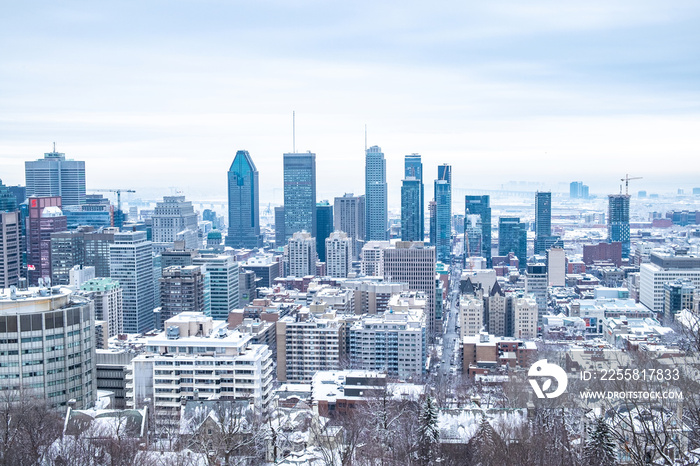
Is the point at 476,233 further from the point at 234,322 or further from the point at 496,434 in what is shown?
the point at 496,434

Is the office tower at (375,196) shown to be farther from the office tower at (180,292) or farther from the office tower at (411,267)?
the office tower at (180,292)

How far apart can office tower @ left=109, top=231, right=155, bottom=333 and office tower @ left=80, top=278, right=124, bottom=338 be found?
1376 millimetres

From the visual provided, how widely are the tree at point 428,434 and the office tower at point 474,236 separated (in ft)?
138

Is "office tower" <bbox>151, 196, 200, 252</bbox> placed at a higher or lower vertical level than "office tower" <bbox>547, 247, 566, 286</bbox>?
higher

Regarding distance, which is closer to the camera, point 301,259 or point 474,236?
point 301,259

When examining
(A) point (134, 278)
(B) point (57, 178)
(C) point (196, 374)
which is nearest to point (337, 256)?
(A) point (134, 278)

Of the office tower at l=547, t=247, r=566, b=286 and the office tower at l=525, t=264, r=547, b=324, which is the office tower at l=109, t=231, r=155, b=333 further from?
the office tower at l=547, t=247, r=566, b=286

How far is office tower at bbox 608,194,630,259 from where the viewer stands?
47469 millimetres

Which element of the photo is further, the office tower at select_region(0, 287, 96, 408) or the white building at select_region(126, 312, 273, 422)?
the white building at select_region(126, 312, 273, 422)

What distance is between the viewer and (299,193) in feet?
179

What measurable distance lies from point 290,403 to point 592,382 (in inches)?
196

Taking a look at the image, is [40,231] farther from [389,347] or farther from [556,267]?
[556,267]

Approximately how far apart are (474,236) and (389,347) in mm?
33058

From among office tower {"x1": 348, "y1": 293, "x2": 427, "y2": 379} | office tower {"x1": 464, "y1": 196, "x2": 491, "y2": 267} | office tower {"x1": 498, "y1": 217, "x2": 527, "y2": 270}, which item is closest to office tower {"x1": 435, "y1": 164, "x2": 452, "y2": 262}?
office tower {"x1": 464, "y1": 196, "x2": 491, "y2": 267}
